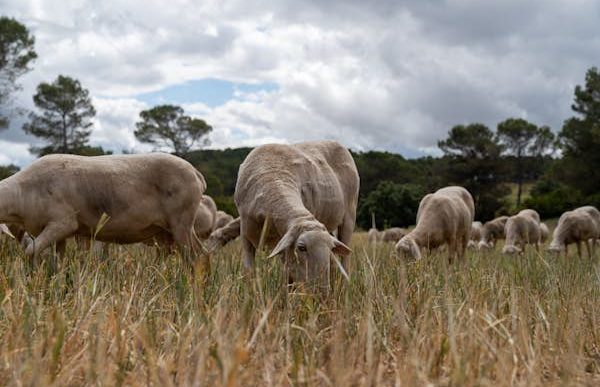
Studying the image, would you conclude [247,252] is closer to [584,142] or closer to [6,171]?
[6,171]

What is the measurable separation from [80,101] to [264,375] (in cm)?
4893

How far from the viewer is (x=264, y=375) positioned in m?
2.45

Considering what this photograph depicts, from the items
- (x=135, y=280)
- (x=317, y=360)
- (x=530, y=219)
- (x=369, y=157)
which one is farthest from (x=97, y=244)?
(x=369, y=157)

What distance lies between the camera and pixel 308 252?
4.65 meters

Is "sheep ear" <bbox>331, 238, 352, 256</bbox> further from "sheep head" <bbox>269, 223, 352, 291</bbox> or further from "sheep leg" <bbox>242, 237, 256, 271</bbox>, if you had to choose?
"sheep leg" <bbox>242, 237, 256, 271</bbox>

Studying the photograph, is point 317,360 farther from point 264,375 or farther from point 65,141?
point 65,141

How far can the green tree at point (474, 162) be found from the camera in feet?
186

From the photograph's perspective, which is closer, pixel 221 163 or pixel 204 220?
pixel 204 220

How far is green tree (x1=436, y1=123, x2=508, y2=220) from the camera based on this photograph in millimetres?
56841

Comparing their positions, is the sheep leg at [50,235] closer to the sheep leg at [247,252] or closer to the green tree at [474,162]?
the sheep leg at [247,252]

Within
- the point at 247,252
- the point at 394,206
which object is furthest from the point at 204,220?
the point at 394,206

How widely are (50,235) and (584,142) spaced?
145 ft

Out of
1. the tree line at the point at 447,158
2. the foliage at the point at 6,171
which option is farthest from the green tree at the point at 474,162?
the foliage at the point at 6,171

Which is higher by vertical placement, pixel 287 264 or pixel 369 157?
pixel 287 264
